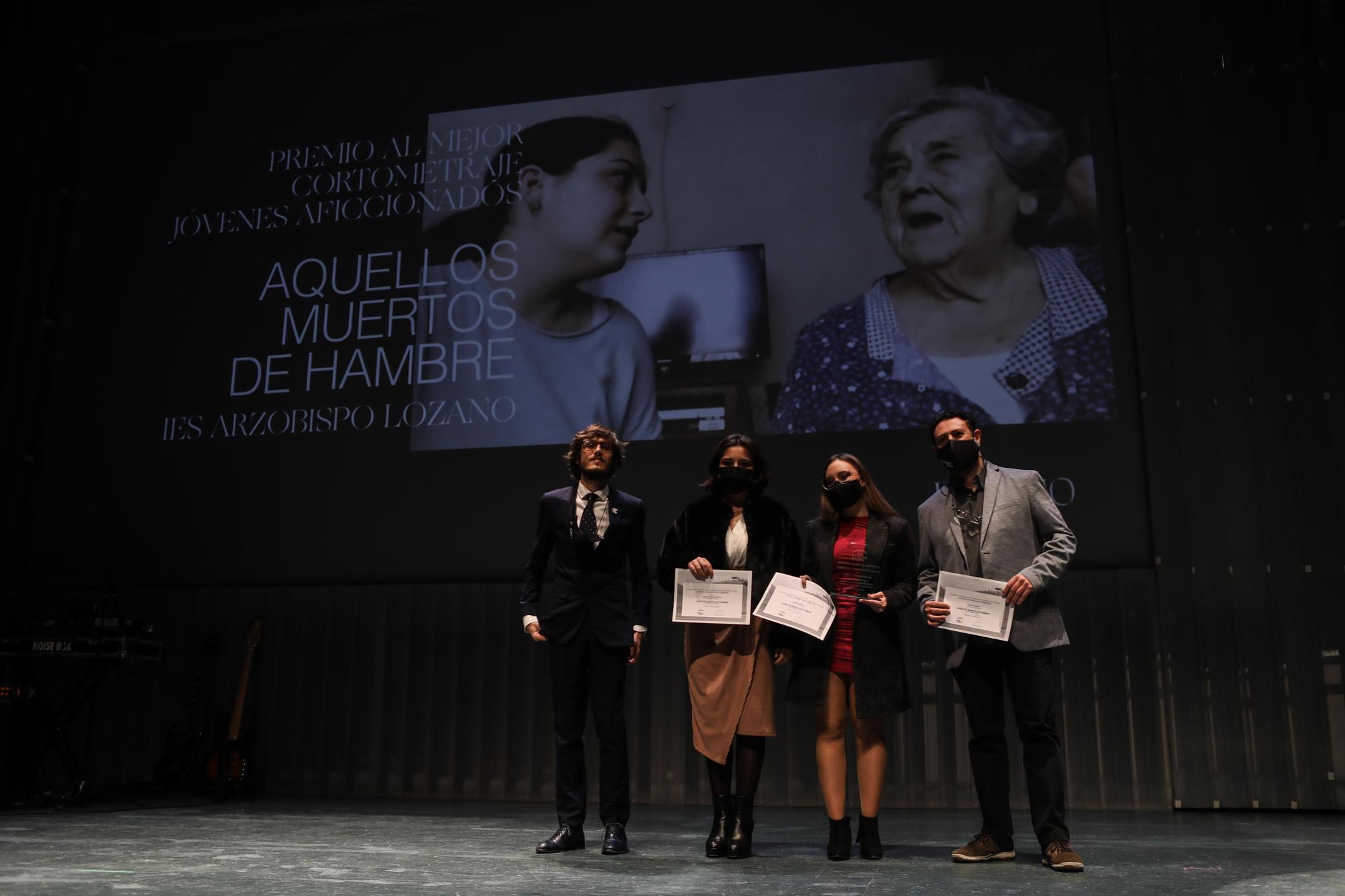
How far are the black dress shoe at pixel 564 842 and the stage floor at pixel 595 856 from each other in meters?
0.04

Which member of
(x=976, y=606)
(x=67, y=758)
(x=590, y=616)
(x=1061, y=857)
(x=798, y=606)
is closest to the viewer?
(x=1061, y=857)

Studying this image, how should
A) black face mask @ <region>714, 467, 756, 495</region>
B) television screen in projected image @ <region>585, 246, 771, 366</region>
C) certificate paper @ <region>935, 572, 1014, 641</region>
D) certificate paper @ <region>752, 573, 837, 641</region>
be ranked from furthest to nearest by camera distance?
television screen in projected image @ <region>585, 246, 771, 366</region>
black face mask @ <region>714, 467, 756, 495</region>
certificate paper @ <region>752, 573, 837, 641</region>
certificate paper @ <region>935, 572, 1014, 641</region>

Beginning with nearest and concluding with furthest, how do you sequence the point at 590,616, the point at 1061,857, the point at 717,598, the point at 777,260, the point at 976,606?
the point at 1061,857
the point at 976,606
the point at 717,598
the point at 590,616
the point at 777,260

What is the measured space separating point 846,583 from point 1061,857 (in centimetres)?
83

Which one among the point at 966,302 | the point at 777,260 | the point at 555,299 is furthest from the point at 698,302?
the point at 966,302

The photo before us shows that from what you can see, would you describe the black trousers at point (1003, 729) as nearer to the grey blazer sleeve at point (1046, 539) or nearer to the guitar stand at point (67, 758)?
the grey blazer sleeve at point (1046, 539)

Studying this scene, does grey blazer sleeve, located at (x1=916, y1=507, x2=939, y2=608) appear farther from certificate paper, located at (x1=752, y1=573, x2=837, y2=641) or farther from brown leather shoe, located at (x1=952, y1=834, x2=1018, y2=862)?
brown leather shoe, located at (x1=952, y1=834, x2=1018, y2=862)

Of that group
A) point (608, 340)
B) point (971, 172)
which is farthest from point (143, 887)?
point (971, 172)

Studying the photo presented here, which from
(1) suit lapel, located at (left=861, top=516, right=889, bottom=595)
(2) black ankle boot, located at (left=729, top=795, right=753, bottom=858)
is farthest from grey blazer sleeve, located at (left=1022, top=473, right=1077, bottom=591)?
(2) black ankle boot, located at (left=729, top=795, right=753, bottom=858)

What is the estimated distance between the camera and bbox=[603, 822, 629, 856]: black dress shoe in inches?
116

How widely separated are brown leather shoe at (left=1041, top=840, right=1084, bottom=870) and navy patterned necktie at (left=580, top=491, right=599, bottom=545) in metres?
1.41

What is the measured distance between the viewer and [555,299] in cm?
530

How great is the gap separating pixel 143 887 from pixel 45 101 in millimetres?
5413

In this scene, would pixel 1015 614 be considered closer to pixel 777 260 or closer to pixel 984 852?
pixel 984 852
